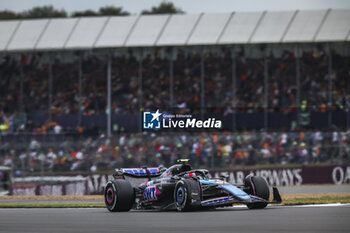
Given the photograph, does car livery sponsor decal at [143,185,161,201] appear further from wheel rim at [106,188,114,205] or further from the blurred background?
the blurred background

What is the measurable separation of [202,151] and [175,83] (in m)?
10.1

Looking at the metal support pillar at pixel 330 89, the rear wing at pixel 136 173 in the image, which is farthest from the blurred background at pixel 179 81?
the rear wing at pixel 136 173

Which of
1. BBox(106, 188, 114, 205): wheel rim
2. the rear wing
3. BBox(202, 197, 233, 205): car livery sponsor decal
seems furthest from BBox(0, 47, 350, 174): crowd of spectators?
BBox(202, 197, 233, 205): car livery sponsor decal

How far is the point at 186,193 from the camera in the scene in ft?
42.6

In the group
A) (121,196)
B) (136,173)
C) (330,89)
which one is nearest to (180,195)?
(121,196)

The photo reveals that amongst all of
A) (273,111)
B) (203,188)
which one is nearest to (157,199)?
(203,188)

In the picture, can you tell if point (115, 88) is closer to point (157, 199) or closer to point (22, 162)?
point (22, 162)

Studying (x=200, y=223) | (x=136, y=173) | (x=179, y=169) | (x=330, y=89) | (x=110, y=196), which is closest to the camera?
(x=200, y=223)

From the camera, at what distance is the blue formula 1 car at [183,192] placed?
42.6 ft

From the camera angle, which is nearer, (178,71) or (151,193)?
(151,193)

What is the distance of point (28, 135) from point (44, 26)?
11.7 meters

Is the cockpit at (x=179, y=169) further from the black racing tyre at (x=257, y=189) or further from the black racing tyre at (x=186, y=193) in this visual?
the black racing tyre at (x=257, y=189)

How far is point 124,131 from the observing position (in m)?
33.2

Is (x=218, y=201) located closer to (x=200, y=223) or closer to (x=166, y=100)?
(x=200, y=223)
